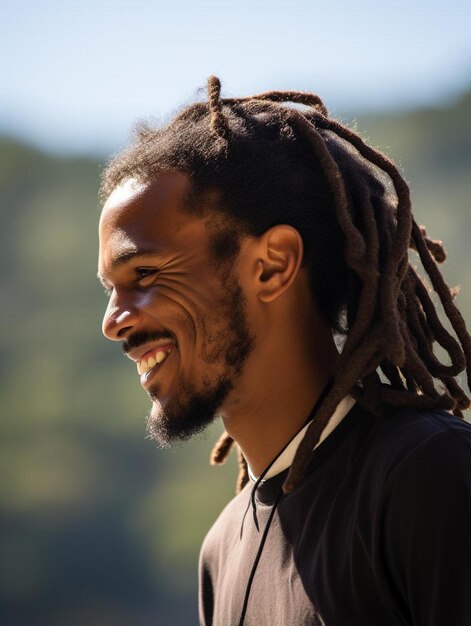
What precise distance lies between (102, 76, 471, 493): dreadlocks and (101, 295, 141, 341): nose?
0.96 feet

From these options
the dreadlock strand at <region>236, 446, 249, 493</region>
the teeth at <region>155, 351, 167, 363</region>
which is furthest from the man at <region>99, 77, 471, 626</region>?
the dreadlock strand at <region>236, 446, 249, 493</region>

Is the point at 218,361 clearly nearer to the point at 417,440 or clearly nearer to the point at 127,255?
the point at 127,255

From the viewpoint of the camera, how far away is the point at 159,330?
2510mm

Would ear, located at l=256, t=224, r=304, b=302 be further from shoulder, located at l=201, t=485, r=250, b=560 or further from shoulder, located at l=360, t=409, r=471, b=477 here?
shoulder, located at l=201, t=485, r=250, b=560

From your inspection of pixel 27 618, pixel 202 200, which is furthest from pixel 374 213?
pixel 27 618

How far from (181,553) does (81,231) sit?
443 cm

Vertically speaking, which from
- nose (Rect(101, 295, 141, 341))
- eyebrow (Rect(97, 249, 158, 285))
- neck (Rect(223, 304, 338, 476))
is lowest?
neck (Rect(223, 304, 338, 476))

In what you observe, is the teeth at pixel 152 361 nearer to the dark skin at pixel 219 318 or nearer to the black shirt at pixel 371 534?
the dark skin at pixel 219 318

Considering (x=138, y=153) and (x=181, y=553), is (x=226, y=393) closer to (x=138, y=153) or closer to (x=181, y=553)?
(x=138, y=153)

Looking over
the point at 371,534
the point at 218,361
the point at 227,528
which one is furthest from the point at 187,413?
the point at 371,534

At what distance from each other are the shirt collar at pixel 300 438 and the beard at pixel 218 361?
0.19m

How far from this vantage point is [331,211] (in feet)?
8.40

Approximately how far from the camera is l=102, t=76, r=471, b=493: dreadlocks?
7.70ft

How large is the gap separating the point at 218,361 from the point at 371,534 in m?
0.61
